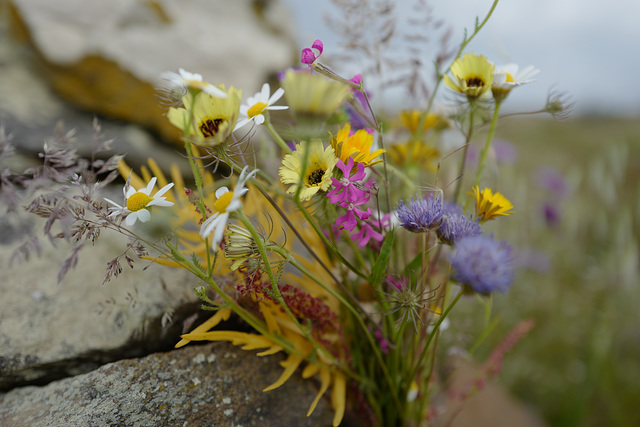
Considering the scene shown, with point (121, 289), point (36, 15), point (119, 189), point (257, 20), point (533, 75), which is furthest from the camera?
point (257, 20)

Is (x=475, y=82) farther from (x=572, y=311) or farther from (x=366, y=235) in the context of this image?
(x=572, y=311)

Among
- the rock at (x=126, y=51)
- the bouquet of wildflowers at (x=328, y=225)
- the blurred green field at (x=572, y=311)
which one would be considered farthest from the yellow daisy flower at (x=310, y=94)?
the rock at (x=126, y=51)

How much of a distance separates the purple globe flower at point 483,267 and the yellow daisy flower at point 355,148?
12cm

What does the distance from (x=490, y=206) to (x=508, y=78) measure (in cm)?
17

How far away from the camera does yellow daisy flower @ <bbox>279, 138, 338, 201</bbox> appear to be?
1.24 feet

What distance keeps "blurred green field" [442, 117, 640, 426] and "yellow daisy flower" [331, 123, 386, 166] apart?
420mm

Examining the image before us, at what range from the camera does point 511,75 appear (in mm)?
497

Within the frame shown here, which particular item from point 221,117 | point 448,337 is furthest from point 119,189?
point 448,337

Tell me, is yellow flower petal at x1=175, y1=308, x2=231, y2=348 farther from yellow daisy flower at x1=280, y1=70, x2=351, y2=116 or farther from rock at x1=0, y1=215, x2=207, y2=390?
yellow daisy flower at x1=280, y1=70, x2=351, y2=116

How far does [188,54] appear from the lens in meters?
1.24

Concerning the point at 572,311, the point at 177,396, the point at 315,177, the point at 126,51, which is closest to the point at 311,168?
the point at 315,177

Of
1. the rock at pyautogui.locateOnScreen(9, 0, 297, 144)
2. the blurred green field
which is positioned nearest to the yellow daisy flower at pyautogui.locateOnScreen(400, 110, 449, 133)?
the blurred green field

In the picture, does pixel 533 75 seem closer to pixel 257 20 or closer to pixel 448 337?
pixel 448 337

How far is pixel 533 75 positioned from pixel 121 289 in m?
0.70
